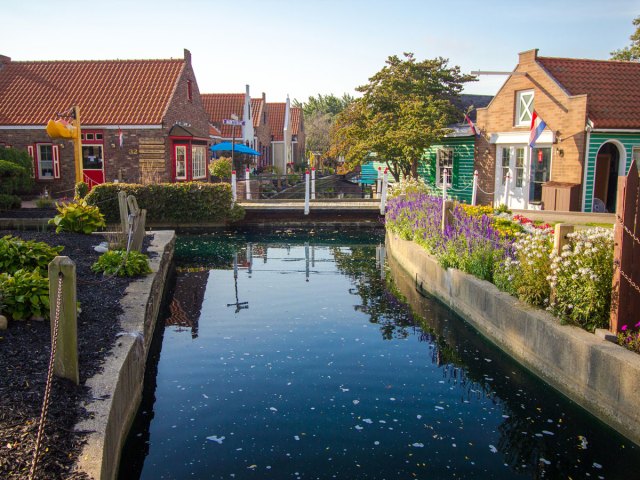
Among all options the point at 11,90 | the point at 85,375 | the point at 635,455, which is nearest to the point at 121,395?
the point at 85,375

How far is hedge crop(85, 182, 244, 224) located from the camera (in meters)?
20.4

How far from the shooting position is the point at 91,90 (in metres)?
29.0

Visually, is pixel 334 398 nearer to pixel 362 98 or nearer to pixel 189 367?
pixel 189 367

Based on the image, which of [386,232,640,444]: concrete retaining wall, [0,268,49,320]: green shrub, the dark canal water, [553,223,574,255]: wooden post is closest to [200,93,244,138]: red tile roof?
the dark canal water

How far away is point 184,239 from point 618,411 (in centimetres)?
1549

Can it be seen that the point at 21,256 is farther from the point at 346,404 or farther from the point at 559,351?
the point at 559,351

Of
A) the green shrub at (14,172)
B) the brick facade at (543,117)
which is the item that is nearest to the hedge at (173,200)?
the green shrub at (14,172)

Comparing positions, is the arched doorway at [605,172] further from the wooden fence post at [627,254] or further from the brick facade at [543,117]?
the wooden fence post at [627,254]

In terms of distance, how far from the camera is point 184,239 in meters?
19.6

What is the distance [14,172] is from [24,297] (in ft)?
54.5

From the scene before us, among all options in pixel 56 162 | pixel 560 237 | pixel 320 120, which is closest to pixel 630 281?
pixel 560 237

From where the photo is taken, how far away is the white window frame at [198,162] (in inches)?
1191

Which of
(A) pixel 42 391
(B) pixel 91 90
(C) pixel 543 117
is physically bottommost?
(A) pixel 42 391

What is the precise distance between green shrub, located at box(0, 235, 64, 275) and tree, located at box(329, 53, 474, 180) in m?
18.4
